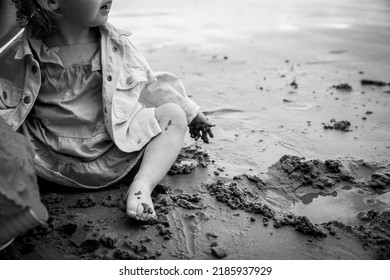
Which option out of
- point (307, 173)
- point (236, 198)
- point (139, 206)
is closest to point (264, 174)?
point (307, 173)

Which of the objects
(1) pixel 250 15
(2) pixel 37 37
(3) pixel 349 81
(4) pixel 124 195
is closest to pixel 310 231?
(4) pixel 124 195

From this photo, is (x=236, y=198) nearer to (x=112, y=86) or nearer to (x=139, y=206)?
(x=139, y=206)

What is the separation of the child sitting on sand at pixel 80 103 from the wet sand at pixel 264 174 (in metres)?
0.16

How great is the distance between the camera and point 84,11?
86.8 inches

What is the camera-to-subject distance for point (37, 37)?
2.32 m

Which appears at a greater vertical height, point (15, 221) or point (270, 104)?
point (15, 221)

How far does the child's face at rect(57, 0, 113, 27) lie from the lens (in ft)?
7.17

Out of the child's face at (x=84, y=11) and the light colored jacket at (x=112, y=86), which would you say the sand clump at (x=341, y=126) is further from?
the child's face at (x=84, y=11)

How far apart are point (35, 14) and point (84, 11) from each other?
26 cm

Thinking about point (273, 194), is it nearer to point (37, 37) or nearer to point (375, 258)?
point (375, 258)

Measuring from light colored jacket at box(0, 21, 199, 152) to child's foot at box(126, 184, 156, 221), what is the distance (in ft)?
1.01

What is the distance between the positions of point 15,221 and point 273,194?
1374mm

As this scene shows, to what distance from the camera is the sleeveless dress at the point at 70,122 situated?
230 cm

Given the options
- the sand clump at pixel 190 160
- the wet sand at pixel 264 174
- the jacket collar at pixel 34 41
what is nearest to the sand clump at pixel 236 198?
the wet sand at pixel 264 174
